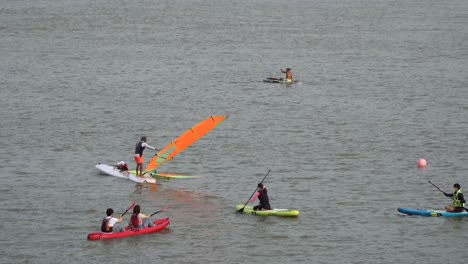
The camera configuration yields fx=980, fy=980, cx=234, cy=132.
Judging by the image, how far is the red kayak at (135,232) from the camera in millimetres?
28969

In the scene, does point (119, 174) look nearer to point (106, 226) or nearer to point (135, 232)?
point (135, 232)

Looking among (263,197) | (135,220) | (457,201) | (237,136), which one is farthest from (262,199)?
(237,136)

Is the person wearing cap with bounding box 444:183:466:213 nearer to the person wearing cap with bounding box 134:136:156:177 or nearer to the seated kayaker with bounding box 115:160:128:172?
the person wearing cap with bounding box 134:136:156:177

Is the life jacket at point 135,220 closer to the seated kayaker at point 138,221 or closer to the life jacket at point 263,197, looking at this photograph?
the seated kayaker at point 138,221

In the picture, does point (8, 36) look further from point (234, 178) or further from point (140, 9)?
point (234, 178)

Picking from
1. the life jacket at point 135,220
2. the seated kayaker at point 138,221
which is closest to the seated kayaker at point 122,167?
the seated kayaker at point 138,221

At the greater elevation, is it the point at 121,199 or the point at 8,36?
the point at 8,36

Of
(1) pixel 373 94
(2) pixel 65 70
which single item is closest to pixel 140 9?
(2) pixel 65 70

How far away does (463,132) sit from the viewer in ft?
151

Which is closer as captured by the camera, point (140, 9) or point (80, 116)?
point (80, 116)

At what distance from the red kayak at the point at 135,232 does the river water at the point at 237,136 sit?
20cm

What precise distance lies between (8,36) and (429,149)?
48731mm

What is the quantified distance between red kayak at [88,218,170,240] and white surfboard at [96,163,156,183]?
17.6ft

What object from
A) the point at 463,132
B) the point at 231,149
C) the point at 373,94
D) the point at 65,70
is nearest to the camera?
the point at 231,149
